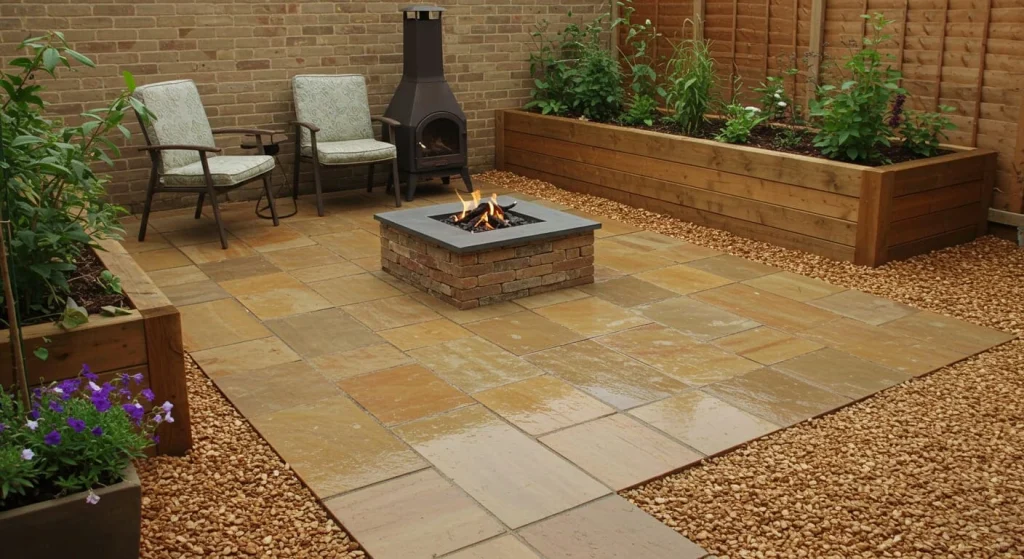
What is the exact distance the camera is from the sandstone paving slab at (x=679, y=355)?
4.07 metres

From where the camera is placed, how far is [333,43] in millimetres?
7547

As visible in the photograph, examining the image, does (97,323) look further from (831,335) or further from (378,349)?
(831,335)

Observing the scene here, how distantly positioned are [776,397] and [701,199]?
292 cm

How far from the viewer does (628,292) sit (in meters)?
5.18

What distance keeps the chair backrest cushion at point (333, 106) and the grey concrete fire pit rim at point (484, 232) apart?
82.5 inches

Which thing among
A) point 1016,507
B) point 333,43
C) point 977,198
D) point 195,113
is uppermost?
point 333,43

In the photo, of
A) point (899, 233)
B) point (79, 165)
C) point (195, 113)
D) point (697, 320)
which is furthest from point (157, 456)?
point (899, 233)

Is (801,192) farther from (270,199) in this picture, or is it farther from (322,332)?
(270,199)

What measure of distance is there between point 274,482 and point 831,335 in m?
2.74

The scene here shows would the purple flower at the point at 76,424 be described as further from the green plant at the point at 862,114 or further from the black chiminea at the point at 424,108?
the black chiminea at the point at 424,108

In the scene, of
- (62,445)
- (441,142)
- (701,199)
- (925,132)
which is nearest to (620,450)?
(62,445)

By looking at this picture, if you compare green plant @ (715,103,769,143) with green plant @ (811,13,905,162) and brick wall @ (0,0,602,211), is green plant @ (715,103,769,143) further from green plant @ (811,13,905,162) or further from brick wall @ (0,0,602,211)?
brick wall @ (0,0,602,211)

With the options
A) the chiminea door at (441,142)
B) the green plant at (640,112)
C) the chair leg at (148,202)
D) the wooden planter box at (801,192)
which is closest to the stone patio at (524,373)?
the chair leg at (148,202)

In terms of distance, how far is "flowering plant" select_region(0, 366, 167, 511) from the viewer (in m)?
2.37
